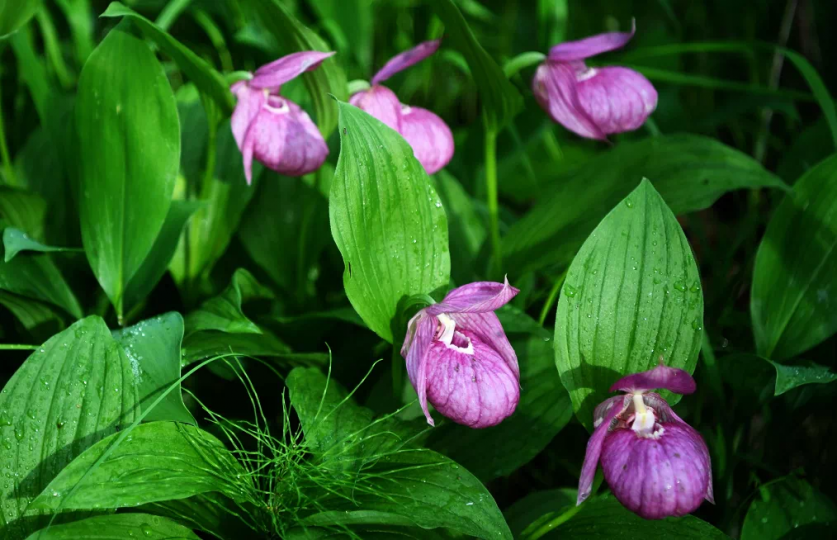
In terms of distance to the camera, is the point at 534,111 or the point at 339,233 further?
the point at 534,111

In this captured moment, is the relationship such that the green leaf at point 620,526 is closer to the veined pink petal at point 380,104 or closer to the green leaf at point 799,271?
the green leaf at point 799,271

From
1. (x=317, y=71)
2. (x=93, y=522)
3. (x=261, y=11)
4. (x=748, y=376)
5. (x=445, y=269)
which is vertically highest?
(x=261, y=11)

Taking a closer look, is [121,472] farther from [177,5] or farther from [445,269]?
[177,5]

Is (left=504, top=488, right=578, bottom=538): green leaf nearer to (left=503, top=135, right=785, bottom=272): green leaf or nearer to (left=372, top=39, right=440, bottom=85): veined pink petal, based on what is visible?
(left=503, top=135, right=785, bottom=272): green leaf

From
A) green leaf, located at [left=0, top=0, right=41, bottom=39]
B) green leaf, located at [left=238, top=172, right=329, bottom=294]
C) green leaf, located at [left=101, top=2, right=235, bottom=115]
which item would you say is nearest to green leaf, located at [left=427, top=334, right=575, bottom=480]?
green leaf, located at [left=238, top=172, right=329, bottom=294]

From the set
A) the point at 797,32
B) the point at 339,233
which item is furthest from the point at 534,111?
the point at 339,233

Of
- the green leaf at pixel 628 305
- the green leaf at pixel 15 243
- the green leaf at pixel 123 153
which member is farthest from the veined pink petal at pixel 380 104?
the green leaf at pixel 15 243

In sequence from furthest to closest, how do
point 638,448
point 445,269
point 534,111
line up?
point 534,111, point 445,269, point 638,448

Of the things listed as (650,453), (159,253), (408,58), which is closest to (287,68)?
(408,58)
